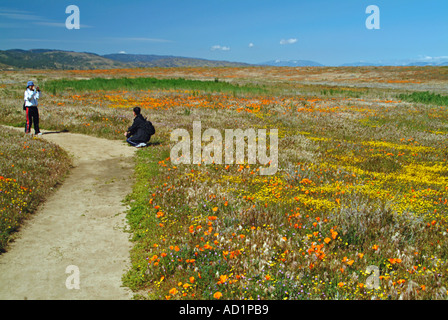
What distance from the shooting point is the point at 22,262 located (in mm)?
5629

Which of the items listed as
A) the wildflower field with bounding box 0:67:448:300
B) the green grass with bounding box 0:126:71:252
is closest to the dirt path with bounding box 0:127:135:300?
the green grass with bounding box 0:126:71:252

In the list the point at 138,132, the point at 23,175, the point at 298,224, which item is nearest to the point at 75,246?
the point at 23,175

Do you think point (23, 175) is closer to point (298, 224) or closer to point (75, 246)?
point (75, 246)

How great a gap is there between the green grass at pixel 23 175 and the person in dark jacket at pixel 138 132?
2.97m

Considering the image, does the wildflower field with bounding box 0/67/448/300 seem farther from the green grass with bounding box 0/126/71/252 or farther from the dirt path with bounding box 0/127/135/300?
the green grass with bounding box 0/126/71/252

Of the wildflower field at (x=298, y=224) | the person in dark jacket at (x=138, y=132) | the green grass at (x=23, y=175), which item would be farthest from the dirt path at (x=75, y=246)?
the person in dark jacket at (x=138, y=132)

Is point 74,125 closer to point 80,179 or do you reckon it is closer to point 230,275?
point 80,179

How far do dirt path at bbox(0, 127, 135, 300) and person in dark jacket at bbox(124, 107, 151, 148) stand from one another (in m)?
3.76

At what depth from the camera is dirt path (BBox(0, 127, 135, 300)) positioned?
16.3 feet

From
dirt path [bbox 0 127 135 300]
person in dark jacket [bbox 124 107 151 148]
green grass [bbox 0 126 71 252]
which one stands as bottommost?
dirt path [bbox 0 127 135 300]

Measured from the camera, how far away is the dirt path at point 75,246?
195 inches

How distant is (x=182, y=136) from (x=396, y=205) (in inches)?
420

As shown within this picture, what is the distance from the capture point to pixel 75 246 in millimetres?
6273
